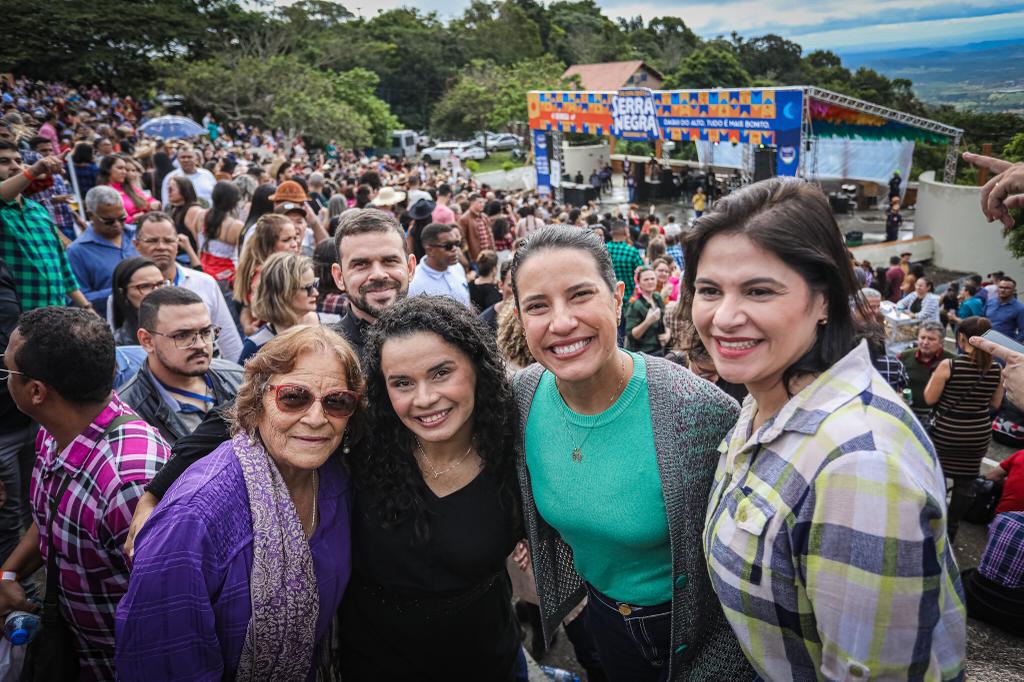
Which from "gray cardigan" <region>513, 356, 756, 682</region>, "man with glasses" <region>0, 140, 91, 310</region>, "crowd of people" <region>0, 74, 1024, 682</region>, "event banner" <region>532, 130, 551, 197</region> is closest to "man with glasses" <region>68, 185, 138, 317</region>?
"man with glasses" <region>0, 140, 91, 310</region>

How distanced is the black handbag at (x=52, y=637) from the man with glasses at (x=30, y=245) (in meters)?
2.50

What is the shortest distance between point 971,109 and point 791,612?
102 feet

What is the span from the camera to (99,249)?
197 inches

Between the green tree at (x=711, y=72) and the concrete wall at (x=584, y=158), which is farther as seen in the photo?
the green tree at (x=711, y=72)

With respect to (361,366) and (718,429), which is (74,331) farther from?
(718,429)

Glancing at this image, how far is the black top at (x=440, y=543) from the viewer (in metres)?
2.18

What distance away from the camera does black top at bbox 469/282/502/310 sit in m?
6.07

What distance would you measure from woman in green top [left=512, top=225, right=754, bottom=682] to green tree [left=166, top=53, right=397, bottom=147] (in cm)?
3396

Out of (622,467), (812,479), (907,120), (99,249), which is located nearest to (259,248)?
(99,249)

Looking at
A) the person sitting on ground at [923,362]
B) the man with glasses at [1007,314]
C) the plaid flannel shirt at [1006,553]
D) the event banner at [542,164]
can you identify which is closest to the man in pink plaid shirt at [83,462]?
the plaid flannel shirt at [1006,553]

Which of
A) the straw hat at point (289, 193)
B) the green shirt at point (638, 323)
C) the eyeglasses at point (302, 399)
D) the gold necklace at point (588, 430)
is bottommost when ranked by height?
the green shirt at point (638, 323)

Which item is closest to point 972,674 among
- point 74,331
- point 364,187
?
point 74,331

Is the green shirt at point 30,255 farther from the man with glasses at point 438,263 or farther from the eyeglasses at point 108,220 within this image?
the man with glasses at point 438,263

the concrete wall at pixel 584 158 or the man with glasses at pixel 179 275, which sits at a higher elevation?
the man with glasses at pixel 179 275
